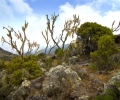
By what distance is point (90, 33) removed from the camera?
24969 mm

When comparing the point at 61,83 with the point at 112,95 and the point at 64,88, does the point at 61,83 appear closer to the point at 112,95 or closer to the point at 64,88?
the point at 64,88

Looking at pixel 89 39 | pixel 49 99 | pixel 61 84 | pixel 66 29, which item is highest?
pixel 66 29

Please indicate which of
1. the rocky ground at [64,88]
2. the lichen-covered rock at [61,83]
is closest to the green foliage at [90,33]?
the rocky ground at [64,88]

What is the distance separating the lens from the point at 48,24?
87.9 feet

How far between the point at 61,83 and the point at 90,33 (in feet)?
53.3

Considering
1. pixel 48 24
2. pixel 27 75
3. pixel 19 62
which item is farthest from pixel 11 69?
pixel 48 24

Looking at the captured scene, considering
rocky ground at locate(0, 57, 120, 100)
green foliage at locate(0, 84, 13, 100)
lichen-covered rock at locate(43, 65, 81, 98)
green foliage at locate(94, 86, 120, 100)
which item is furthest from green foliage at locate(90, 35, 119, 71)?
green foliage at locate(0, 84, 13, 100)

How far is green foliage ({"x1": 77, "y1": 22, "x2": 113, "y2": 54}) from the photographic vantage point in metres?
24.4

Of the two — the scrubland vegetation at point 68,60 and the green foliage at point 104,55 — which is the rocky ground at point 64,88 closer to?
the scrubland vegetation at point 68,60

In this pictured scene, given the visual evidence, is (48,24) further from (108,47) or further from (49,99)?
(49,99)

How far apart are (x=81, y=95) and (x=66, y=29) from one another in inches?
760

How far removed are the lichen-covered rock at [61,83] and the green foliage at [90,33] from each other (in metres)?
14.5

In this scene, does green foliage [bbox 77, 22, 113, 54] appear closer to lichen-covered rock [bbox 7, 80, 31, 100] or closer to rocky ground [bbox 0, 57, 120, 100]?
rocky ground [bbox 0, 57, 120, 100]

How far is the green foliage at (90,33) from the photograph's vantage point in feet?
79.9
